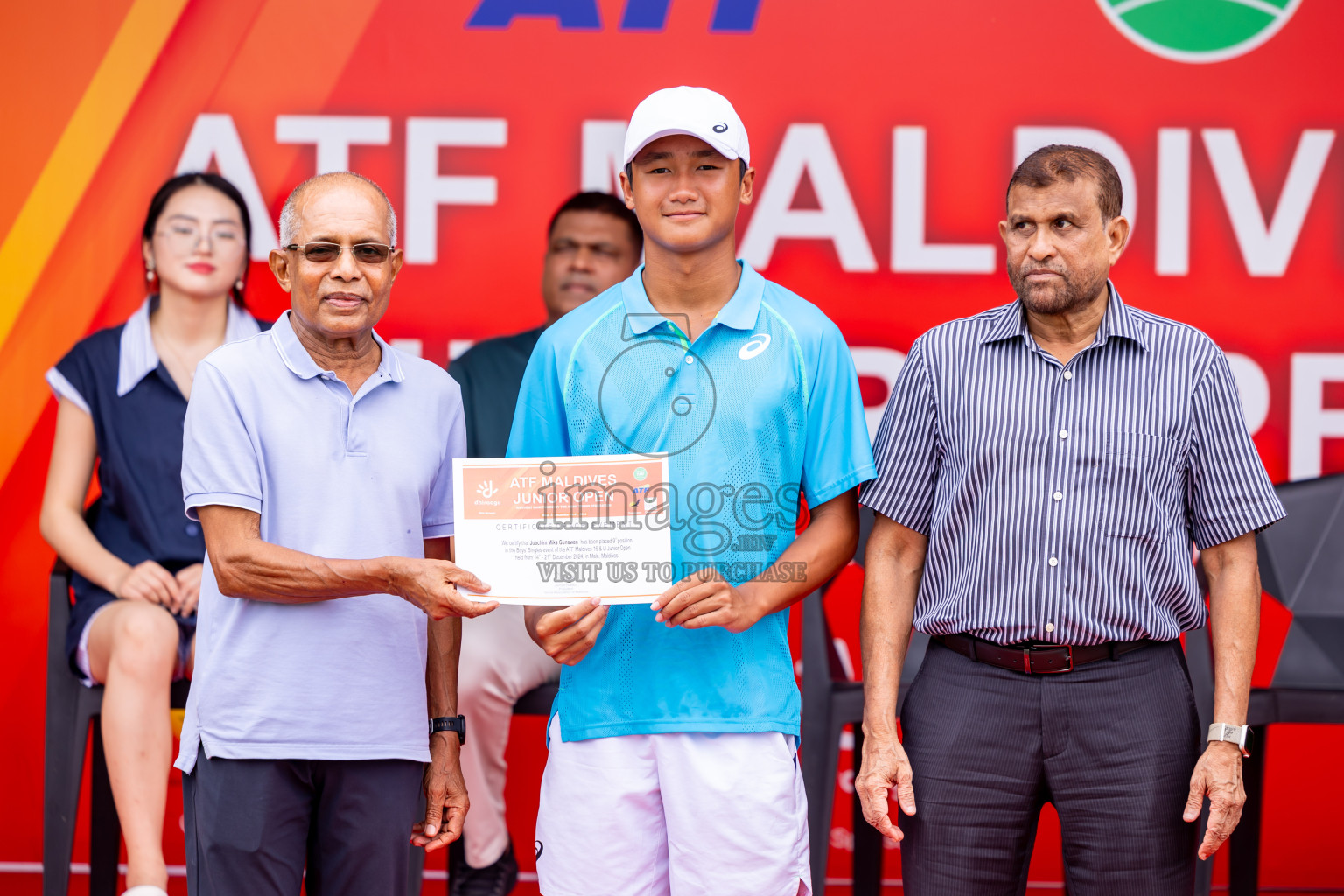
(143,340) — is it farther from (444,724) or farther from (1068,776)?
(1068,776)

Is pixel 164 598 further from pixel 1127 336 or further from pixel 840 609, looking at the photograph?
pixel 1127 336

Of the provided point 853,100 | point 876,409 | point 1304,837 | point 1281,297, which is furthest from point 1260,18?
point 1304,837

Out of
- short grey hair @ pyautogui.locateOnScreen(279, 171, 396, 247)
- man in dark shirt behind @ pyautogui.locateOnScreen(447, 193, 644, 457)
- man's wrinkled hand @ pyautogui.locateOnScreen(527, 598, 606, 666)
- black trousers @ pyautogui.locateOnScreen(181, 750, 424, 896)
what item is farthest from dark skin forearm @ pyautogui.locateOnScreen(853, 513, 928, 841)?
man in dark shirt behind @ pyautogui.locateOnScreen(447, 193, 644, 457)

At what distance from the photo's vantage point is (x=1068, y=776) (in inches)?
93.3

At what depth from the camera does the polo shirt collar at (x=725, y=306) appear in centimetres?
234

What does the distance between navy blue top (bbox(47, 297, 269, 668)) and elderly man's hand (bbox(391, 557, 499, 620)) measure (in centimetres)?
155

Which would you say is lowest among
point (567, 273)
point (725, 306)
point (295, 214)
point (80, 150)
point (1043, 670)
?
point (1043, 670)

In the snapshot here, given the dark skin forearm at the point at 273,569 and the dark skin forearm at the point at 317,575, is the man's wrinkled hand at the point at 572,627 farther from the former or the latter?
the dark skin forearm at the point at 273,569

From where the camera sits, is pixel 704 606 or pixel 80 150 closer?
pixel 704 606

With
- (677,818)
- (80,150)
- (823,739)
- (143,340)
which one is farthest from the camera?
(80,150)

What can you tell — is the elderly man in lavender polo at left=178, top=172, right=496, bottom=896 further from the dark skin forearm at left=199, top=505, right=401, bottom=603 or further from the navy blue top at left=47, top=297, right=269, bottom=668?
the navy blue top at left=47, top=297, right=269, bottom=668

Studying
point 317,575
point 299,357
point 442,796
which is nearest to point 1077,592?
point 442,796

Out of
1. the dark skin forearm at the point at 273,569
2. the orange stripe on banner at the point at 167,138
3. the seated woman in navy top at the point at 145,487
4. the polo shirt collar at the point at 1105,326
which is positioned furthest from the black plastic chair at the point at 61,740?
the polo shirt collar at the point at 1105,326

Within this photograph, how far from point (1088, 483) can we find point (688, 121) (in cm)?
103
